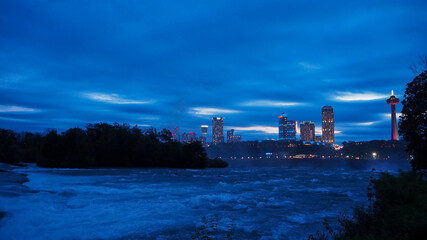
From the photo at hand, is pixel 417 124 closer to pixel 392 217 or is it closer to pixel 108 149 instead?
pixel 392 217

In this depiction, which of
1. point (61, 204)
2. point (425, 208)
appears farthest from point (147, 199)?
point (425, 208)

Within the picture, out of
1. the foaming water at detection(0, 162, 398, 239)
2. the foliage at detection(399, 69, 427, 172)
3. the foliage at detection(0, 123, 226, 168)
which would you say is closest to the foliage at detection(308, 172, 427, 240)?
the foaming water at detection(0, 162, 398, 239)

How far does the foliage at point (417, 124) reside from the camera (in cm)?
1995

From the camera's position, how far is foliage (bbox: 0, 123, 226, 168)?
251ft

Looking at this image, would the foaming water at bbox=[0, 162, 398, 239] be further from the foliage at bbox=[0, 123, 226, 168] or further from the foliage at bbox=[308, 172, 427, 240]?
the foliage at bbox=[0, 123, 226, 168]

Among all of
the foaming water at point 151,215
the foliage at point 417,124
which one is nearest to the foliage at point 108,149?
the foaming water at point 151,215

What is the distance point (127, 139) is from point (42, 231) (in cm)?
8191

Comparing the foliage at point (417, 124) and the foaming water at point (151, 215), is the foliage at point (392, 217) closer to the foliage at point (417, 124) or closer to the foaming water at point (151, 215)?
the foaming water at point (151, 215)

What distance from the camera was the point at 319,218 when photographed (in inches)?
609

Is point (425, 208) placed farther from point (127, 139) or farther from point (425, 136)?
point (127, 139)

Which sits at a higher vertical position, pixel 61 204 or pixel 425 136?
pixel 425 136

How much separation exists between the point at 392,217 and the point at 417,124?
1436cm

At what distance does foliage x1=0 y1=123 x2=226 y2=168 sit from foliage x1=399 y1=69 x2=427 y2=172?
243ft

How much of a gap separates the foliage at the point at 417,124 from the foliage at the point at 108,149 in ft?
243
